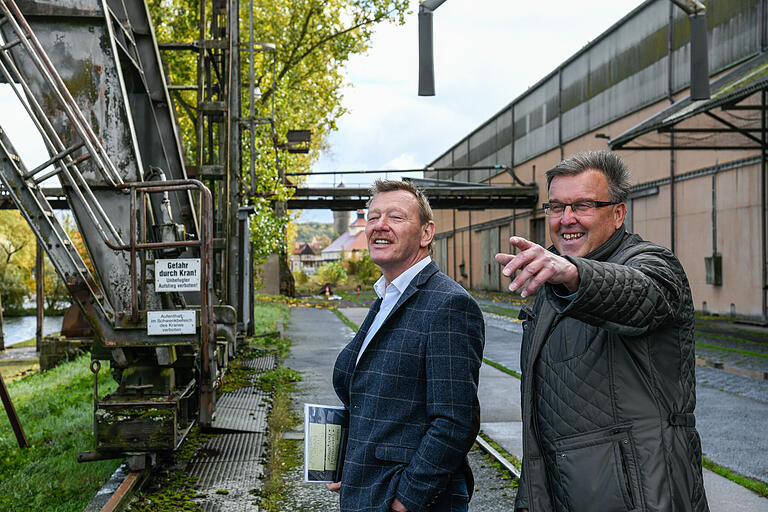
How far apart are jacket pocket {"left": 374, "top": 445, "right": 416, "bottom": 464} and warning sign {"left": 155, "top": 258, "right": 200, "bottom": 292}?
10.3 ft

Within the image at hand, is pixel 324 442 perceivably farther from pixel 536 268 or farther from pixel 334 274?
pixel 334 274

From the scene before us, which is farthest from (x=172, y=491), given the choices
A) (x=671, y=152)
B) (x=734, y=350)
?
(x=671, y=152)

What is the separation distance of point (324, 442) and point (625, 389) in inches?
50.4

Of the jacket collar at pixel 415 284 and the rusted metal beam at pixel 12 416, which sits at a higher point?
the jacket collar at pixel 415 284

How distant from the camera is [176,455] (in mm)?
6383

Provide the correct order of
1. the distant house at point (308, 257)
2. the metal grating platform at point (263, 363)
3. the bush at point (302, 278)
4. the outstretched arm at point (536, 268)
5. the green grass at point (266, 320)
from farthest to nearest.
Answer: the distant house at point (308, 257) < the bush at point (302, 278) < the green grass at point (266, 320) < the metal grating platform at point (263, 363) < the outstretched arm at point (536, 268)

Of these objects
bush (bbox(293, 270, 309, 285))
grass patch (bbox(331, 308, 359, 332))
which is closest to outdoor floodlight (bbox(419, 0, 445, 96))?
grass patch (bbox(331, 308, 359, 332))

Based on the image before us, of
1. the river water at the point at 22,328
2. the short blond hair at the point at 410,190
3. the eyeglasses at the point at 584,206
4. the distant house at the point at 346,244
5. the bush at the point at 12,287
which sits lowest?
the river water at the point at 22,328

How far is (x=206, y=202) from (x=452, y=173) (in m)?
53.1

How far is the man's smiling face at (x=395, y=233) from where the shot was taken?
3012 millimetres

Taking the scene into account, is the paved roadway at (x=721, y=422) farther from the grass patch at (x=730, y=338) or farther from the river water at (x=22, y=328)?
the river water at (x=22, y=328)

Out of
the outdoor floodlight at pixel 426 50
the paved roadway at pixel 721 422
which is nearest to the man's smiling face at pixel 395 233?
the paved roadway at pixel 721 422

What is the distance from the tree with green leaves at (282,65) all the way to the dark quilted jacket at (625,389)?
18.3m

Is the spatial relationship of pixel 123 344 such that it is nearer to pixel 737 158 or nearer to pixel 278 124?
pixel 737 158
